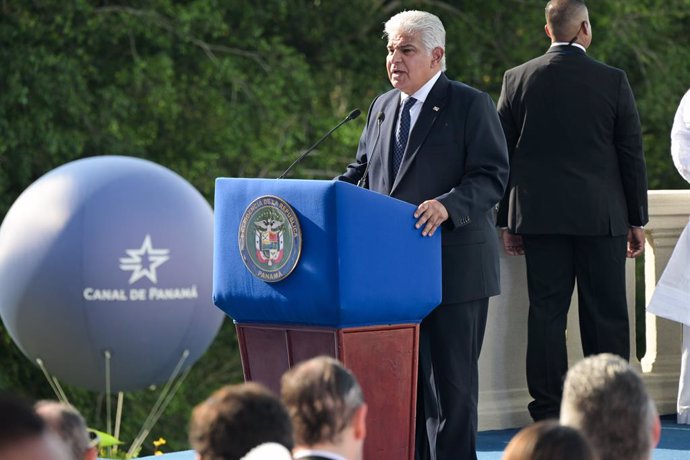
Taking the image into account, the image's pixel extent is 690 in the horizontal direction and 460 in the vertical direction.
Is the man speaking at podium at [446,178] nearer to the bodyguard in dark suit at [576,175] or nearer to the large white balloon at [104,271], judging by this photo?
the bodyguard in dark suit at [576,175]

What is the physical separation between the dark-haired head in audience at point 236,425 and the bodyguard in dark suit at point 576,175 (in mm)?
3270

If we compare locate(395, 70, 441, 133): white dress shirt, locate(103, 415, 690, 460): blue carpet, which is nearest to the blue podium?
locate(395, 70, 441, 133): white dress shirt

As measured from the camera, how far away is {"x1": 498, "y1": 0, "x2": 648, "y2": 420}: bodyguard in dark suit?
6.14 metres

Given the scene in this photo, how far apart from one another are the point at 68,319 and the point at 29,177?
7091 mm

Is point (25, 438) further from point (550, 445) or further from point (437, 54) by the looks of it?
point (437, 54)

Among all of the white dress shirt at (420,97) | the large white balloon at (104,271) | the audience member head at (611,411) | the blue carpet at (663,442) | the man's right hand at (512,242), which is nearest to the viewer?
the audience member head at (611,411)

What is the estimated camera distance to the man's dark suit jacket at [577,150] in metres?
6.13

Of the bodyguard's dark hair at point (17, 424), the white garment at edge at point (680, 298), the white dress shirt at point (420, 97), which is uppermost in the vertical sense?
the white dress shirt at point (420, 97)

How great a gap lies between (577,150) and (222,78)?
9.95 metres

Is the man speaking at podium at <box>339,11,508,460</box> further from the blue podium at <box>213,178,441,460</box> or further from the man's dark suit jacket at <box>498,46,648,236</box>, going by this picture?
the man's dark suit jacket at <box>498,46,648,236</box>

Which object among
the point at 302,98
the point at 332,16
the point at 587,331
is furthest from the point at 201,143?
the point at 587,331

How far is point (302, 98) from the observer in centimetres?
1633

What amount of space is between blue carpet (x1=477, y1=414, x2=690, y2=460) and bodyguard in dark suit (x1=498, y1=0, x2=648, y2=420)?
280mm

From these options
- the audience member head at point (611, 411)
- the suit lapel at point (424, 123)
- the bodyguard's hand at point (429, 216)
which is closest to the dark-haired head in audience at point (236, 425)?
the audience member head at point (611, 411)
